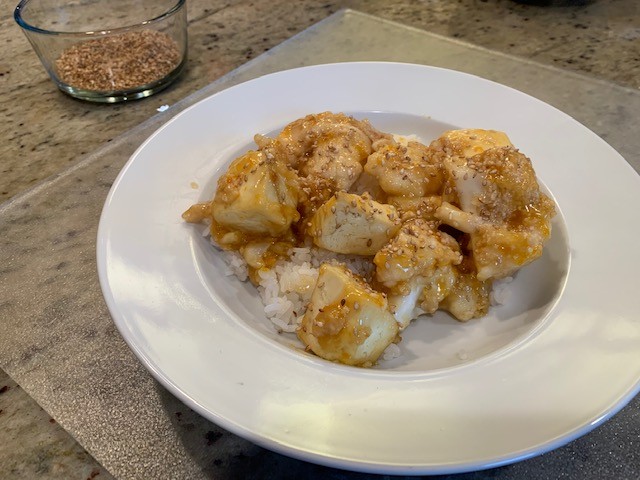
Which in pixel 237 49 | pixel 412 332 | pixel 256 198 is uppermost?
pixel 256 198

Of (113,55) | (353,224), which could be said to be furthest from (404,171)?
(113,55)

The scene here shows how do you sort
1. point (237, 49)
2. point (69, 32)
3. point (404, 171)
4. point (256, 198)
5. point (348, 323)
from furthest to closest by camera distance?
point (237, 49)
point (69, 32)
point (404, 171)
point (256, 198)
point (348, 323)

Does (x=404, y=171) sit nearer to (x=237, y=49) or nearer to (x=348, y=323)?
(x=348, y=323)

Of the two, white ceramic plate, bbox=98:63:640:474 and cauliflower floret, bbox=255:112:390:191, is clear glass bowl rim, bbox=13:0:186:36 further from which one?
cauliflower floret, bbox=255:112:390:191

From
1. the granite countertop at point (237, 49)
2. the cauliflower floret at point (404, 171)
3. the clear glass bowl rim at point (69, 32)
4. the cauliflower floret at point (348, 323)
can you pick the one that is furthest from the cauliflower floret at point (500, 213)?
the clear glass bowl rim at point (69, 32)

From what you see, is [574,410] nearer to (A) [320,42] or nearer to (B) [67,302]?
(B) [67,302]

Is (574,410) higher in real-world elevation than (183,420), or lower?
higher

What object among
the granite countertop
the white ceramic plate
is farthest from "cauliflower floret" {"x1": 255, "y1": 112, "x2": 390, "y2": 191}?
the granite countertop

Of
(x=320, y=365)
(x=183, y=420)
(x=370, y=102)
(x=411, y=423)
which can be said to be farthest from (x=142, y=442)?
(x=370, y=102)
